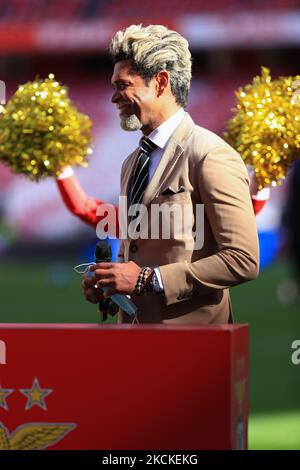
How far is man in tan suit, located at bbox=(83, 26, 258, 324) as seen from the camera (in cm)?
340

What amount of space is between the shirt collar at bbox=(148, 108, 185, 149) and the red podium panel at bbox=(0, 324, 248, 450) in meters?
0.89

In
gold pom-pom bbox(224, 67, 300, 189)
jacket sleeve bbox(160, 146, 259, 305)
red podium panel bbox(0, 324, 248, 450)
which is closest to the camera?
red podium panel bbox(0, 324, 248, 450)

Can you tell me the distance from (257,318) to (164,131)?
29.7ft

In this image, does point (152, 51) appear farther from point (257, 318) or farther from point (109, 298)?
point (257, 318)

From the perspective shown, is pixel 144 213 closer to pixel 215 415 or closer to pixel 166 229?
pixel 166 229

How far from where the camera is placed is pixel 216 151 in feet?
11.5

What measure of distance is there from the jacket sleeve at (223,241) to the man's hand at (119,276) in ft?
0.29

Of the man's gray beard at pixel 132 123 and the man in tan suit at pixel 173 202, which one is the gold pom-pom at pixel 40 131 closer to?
the man in tan suit at pixel 173 202

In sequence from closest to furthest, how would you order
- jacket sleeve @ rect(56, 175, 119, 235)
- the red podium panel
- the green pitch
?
the red podium panel → jacket sleeve @ rect(56, 175, 119, 235) → the green pitch

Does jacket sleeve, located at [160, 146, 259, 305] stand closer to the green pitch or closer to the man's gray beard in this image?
the man's gray beard

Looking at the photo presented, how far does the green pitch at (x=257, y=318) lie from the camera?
6.91 metres

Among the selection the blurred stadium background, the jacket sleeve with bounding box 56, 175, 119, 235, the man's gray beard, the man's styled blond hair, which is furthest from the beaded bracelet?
the blurred stadium background

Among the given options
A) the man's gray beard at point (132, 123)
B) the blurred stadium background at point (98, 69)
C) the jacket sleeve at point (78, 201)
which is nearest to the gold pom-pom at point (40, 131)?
the jacket sleeve at point (78, 201)

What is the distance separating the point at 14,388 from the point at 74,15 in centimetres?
2242
